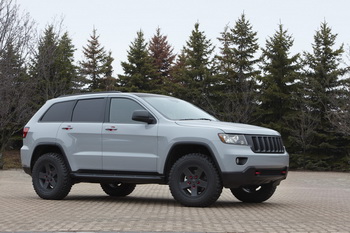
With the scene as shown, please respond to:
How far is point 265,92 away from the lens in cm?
4456

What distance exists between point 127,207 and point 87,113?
2128 millimetres

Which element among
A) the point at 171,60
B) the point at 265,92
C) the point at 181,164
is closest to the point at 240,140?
the point at 181,164

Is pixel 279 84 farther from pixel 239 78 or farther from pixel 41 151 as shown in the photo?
pixel 41 151

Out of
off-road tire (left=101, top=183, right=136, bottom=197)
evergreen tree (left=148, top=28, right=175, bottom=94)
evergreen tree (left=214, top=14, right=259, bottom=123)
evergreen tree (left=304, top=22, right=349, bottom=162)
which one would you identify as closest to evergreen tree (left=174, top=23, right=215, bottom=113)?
evergreen tree (left=214, top=14, right=259, bottom=123)

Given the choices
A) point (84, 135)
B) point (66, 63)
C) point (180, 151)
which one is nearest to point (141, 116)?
point (180, 151)

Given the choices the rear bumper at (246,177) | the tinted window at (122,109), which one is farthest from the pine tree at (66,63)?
the rear bumper at (246,177)

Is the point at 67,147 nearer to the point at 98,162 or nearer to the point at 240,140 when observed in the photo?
the point at 98,162

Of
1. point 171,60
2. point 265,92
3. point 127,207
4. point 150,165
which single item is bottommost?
point 127,207

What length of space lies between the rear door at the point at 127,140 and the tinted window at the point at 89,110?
0.72 ft

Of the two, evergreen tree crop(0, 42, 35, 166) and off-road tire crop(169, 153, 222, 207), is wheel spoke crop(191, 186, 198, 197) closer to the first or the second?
off-road tire crop(169, 153, 222, 207)

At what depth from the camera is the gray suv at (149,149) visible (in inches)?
356

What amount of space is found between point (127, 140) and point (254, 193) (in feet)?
8.68

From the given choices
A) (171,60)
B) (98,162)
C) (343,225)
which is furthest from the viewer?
(171,60)

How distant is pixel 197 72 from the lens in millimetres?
47281
